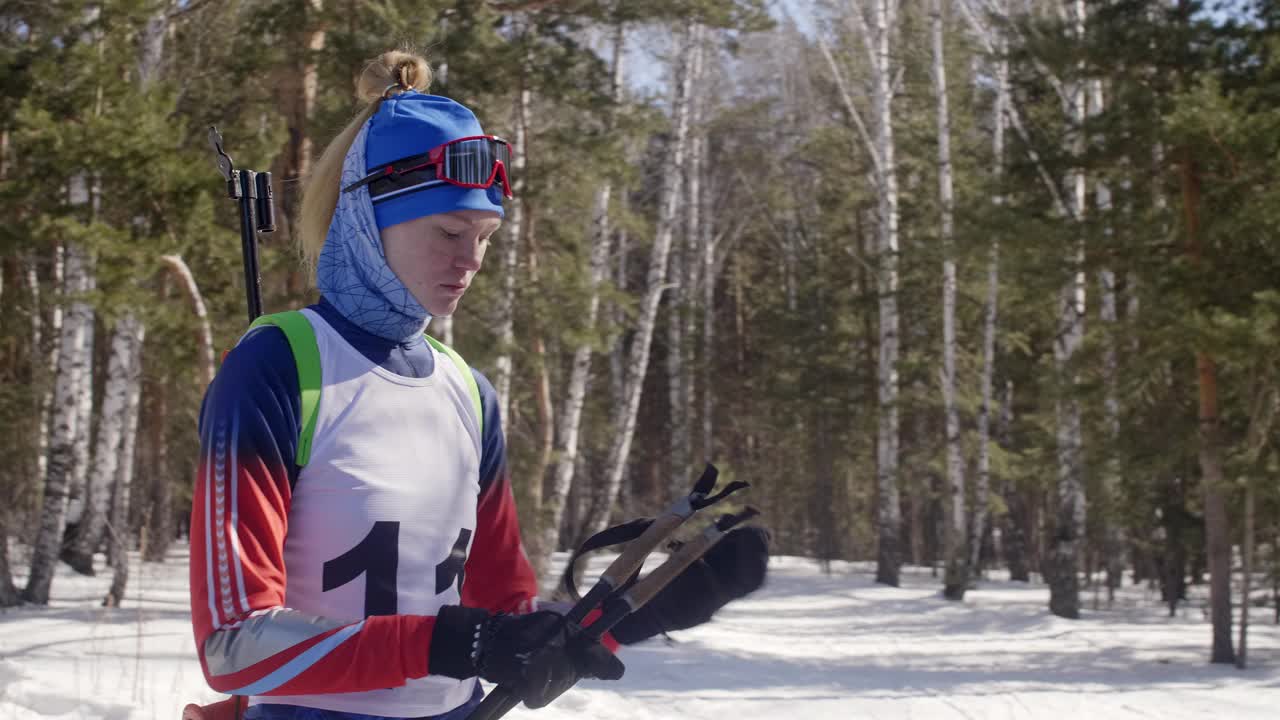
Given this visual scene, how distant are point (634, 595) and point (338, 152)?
0.83 metres

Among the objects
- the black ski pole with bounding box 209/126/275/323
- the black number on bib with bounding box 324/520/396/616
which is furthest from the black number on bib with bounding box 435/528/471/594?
the black ski pole with bounding box 209/126/275/323

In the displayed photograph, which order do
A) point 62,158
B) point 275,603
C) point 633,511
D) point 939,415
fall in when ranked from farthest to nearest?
point 633,511 → point 939,415 → point 62,158 → point 275,603

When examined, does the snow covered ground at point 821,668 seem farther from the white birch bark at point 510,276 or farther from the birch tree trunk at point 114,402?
the white birch bark at point 510,276

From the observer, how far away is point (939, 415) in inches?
1118

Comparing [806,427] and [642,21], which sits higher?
[642,21]

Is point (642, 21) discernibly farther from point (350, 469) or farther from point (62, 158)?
point (350, 469)

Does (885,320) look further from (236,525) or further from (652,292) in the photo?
(236,525)

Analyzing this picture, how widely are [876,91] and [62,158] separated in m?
14.8

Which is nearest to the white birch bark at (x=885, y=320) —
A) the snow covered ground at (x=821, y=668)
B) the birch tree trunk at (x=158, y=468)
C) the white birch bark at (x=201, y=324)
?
the snow covered ground at (x=821, y=668)

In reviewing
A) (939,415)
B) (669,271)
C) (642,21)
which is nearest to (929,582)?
(939,415)

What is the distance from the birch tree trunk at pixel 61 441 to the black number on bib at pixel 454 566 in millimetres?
11403

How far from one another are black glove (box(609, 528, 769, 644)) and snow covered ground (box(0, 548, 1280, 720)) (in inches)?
176

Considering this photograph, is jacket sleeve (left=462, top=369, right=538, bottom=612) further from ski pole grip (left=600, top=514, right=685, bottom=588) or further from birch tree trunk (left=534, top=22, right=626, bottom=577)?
birch tree trunk (left=534, top=22, right=626, bottom=577)

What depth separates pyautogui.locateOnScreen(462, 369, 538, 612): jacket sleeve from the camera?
2.00 metres
